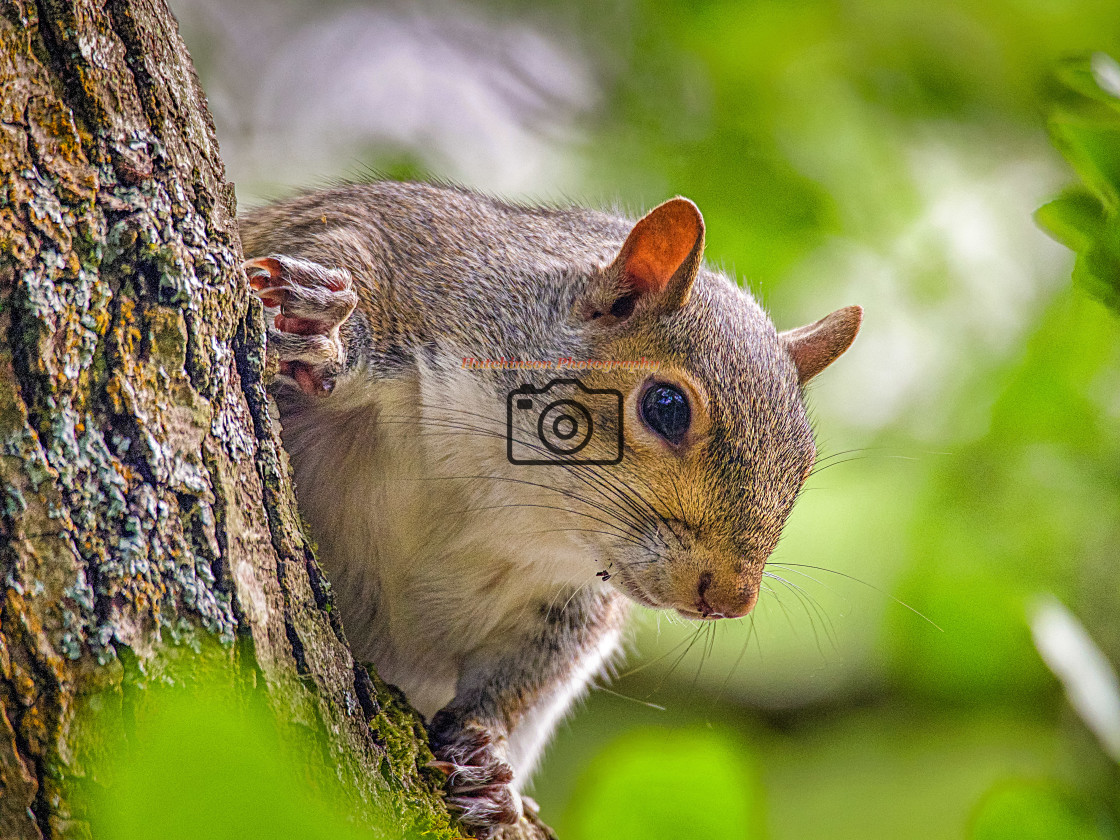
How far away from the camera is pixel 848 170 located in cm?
280

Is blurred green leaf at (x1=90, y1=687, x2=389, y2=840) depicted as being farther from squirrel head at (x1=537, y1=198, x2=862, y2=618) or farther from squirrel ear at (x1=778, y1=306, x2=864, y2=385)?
squirrel ear at (x1=778, y1=306, x2=864, y2=385)

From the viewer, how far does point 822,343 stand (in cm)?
235

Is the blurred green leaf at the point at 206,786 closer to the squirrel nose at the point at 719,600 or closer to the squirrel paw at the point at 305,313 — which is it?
the squirrel paw at the point at 305,313

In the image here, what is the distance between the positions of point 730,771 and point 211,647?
59cm

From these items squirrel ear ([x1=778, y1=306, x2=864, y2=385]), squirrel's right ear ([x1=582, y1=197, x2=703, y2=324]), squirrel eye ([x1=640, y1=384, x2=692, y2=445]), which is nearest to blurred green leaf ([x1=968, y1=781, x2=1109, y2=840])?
squirrel eye ([x1=640, y1=384, x2=692, y2=445])

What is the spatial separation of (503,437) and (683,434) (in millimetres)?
347

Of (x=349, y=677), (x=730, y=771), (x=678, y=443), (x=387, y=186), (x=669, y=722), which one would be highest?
(x=387, y=186)

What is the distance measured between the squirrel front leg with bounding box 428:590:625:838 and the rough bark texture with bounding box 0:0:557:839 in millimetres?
493

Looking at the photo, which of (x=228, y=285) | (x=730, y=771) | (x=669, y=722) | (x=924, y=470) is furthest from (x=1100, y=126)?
(x=669, y=722)

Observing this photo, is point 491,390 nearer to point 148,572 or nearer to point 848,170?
point 148,572

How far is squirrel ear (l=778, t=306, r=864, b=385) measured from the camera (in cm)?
235

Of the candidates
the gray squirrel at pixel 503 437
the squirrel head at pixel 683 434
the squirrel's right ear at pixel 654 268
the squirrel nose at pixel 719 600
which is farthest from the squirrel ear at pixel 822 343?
the squirrel nose at pixel 719 600

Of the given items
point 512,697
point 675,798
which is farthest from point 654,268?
point 675,798

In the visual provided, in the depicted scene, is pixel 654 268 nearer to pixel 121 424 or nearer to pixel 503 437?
pixel 503 437
